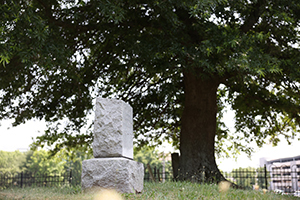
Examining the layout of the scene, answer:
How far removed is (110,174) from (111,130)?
2.72 ft

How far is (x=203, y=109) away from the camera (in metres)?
9.70

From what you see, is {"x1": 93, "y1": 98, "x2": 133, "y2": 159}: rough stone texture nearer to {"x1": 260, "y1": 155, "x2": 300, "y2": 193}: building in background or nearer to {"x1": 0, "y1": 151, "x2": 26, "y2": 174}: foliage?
{"x1": 260, "y1": 155, "x2": 300, "y2": 193}: building in background

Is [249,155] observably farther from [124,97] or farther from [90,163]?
[90,163]

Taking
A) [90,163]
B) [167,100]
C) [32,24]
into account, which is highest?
[32,24]

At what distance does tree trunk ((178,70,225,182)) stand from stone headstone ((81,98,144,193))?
3.69m

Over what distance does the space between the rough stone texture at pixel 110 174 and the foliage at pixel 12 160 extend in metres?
54.6

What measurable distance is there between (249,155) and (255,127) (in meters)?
1.98

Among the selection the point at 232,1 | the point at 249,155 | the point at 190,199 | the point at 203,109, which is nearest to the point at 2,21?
the point at 190,199

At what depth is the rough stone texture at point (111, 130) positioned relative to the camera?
5164mm

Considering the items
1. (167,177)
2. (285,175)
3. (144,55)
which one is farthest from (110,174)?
(285,175)

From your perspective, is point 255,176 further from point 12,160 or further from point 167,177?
point 12,160

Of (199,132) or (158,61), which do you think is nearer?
(158,61)

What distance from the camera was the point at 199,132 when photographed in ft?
A: 31.0

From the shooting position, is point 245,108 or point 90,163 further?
point 245,108
